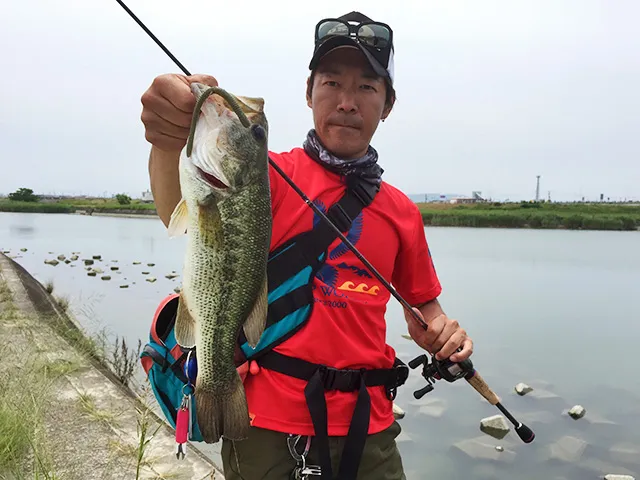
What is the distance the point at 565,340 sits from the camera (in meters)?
10.5

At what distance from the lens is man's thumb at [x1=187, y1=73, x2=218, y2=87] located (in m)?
1.66

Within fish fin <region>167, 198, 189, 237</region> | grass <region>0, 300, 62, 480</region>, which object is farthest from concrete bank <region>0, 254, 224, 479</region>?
fish fin <region>167, 198, 189, 237</region>

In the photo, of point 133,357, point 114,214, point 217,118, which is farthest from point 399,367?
point 114,214

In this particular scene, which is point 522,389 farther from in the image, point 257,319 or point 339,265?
point 257,319

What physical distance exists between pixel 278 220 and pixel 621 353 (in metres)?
9.92

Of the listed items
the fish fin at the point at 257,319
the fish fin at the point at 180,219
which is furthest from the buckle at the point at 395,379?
the fish fin at the point at 180,219

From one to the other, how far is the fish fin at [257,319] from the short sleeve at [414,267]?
0.87m

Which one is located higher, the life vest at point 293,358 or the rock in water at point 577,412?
the life vest at point 293,358

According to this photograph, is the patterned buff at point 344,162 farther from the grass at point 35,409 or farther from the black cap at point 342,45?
the grass at point 35,409

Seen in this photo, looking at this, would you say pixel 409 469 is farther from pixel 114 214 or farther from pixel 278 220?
pixel 114 214

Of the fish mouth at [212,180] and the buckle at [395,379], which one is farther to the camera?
the buckle at [395,379]

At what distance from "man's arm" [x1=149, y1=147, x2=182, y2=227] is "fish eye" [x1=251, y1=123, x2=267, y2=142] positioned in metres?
0.34

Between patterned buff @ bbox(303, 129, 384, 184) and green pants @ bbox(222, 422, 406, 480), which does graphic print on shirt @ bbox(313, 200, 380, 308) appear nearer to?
patterned buff @ bbox(303, 129, 384, 184)

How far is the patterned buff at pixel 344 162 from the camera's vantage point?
235 cm
